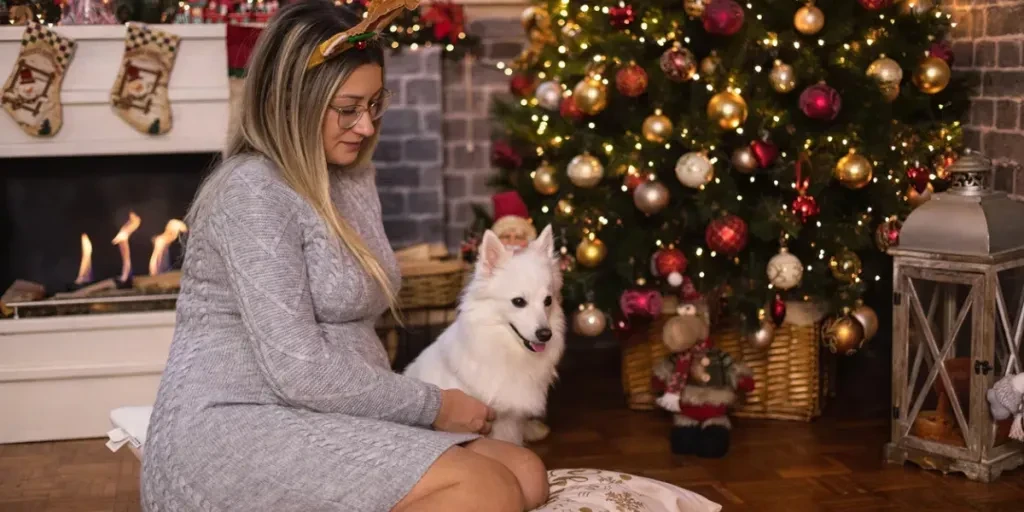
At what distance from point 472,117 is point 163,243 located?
1357 millimetres

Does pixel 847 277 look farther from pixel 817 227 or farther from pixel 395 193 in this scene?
pixel 395 193

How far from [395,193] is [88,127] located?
122cm

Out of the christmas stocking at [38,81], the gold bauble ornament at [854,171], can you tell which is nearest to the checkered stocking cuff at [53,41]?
the christmas stocking at [38,81]

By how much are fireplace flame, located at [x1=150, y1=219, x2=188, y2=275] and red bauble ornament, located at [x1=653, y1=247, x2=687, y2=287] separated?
5.27 feet

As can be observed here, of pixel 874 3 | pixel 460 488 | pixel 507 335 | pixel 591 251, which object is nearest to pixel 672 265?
pixel 591 251

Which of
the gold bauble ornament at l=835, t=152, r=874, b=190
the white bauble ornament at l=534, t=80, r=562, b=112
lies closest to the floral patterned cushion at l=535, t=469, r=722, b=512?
the gold bauble ornament at l=835, t=152, r=874, b=190

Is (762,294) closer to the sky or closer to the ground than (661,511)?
closer to the sky

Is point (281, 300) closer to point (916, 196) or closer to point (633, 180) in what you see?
point (633, 180)

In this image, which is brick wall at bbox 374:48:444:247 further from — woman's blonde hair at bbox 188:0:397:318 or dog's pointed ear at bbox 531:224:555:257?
woman's blonde hair at bbox 188:0:397:318

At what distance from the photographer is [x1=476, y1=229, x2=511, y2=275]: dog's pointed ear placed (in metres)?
2.81

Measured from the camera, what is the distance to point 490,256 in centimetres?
283

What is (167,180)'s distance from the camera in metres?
3.94

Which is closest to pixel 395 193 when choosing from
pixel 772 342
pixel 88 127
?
pixel 88 127

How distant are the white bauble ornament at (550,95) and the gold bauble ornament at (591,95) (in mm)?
213
